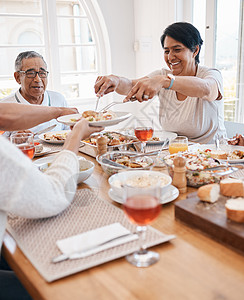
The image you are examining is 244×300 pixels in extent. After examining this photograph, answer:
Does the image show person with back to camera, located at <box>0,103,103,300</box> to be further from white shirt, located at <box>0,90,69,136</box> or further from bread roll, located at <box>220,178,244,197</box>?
white shirt, located at <box>0,90,69,136</box>

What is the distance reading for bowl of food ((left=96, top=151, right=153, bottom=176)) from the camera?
138cm

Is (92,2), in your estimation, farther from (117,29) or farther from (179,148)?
(179,148)

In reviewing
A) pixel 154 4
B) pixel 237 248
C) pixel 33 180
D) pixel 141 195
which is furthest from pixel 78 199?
pixel 154 4

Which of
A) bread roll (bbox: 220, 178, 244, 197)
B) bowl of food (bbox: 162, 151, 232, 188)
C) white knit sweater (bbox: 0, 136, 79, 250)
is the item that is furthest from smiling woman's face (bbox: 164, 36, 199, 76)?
white knit sweater (bbox: 0, 136, 79, 250)

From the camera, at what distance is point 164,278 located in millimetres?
784

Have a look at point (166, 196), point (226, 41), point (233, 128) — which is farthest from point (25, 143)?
point (226, 41)

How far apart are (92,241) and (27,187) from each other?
0.23 m

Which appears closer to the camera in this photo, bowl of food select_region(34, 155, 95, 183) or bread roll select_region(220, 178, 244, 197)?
bread roll select_region(220, 178, 244, 197)

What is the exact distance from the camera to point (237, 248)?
2.90ft

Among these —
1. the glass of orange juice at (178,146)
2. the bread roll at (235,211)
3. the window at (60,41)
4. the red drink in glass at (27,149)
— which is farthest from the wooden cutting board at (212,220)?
the window at (60,41)

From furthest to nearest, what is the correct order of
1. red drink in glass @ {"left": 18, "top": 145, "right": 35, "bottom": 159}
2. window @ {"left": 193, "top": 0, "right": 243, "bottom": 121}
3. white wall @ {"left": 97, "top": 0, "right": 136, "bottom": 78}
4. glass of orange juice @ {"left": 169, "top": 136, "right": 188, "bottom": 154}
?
white wall @ {"left": 97, "top": 0, "right": 136, "bottom": 78}
window @ {"left": 193, "top": 0, "right": 243, "bottom": 121}
glass of orange juice @ {"left": 169, "top": 136, "right": 188, "bottom": 154}
red drink in glass @ {"left": 18, "top": 145, "right": 35, "bottom": 159}

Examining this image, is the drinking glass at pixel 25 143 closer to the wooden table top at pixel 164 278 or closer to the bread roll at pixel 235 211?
the wooden table top at pixel 164 278

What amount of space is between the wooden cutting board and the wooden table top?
24 millimetres

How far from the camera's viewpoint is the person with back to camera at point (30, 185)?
2.92 feet
